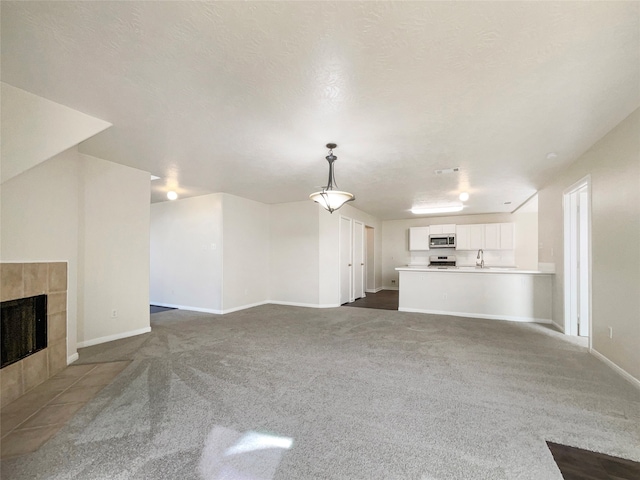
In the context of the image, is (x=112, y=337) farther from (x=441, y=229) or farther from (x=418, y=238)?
(x=441, y=229)

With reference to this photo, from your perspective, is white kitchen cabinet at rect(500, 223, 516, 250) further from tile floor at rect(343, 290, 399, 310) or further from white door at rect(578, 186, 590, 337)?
white door at rect(578, 186, 590, 337)

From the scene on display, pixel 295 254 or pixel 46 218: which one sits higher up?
pixel 46 218

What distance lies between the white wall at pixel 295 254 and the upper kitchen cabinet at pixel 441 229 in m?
4.27

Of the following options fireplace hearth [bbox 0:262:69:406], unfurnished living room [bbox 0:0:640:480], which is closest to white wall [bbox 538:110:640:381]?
unfurnished living room [bbox 0:0:640:480]

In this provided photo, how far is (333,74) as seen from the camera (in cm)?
205

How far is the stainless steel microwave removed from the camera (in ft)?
28.2

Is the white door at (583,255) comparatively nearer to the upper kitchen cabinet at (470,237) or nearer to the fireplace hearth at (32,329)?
the upper kitchen cabinet at (470,237)

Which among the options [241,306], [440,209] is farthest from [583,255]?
[241,306]

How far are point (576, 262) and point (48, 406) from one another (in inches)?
254

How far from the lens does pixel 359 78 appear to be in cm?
209

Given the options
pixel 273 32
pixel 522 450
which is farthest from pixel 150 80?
pixel 522 450

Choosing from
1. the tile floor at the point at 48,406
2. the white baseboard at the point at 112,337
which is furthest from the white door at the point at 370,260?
the tile floor at the point at 48,406

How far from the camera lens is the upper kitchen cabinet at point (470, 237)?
8352mm

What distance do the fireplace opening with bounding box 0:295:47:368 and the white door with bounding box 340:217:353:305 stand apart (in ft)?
17.5
